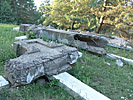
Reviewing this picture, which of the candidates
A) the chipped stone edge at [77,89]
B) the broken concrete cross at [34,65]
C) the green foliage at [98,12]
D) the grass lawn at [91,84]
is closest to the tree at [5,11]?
the green foliage at [98,12]

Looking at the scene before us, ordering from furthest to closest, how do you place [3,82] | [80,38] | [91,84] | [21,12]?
[21,12]
[80,38]
[91,84]
[3,82]

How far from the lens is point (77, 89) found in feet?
6.81

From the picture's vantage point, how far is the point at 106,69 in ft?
10.7

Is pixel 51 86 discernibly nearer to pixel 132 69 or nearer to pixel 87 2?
pixel 132 69

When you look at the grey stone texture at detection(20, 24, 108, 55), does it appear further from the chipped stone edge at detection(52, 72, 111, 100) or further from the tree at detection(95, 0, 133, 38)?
the tree at detection(95, 0, 133, 38)

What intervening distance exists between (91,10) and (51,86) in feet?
24.7

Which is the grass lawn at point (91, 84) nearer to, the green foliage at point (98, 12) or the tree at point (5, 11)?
the green foliage at point (98, 12)

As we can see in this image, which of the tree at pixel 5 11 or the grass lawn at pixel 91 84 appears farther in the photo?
the tree at pixel 5 11

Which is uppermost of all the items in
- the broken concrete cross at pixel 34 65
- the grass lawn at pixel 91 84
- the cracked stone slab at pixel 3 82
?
the broken concrete cross at pixel 34 65

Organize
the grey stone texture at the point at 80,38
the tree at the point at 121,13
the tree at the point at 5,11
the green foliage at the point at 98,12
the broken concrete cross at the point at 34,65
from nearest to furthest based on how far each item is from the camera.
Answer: the broken concrete cross at the point at 34,65, the grey stone texture at the point at 80,38, the tree at the point at 121,13, the green foliage at the point at 98,12, the tree at the point at 5,11

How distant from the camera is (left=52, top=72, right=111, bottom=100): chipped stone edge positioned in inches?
76.5

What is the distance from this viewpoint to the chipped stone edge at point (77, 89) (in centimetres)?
194

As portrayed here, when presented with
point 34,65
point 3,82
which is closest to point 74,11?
point 34,65

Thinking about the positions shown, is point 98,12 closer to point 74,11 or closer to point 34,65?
point 74,11
